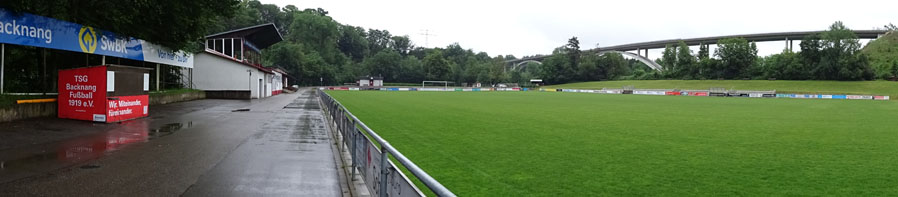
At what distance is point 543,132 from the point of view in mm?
13250

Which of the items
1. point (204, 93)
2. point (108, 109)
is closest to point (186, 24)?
point (108, 109)

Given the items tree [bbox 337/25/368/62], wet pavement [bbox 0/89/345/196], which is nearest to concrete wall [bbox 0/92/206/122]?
wet pavement [bbox 0/89/345/196]

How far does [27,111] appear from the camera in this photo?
523 inches

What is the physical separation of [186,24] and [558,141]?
16698 mm

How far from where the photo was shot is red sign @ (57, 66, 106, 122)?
13.2 m

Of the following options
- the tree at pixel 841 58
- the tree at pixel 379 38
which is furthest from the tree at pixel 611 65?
the tree at pixel 379 38

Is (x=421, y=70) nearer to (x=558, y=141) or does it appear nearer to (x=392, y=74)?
(x=392, y=74)

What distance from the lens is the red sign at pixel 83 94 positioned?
13.2 metres

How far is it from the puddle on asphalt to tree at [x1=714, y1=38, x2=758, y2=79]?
99834mm

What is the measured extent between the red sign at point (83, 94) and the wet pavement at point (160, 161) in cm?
69

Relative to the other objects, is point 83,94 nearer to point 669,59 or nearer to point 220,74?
point 220,74

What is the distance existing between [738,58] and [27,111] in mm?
102297

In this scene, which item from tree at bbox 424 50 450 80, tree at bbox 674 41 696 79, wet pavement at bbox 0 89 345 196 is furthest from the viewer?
tree at bbox 424 50 450 80

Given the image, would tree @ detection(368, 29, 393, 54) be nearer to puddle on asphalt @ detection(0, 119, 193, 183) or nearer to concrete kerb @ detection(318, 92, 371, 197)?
puddle on asphalt @ detection(0, 119, 193, 183)
